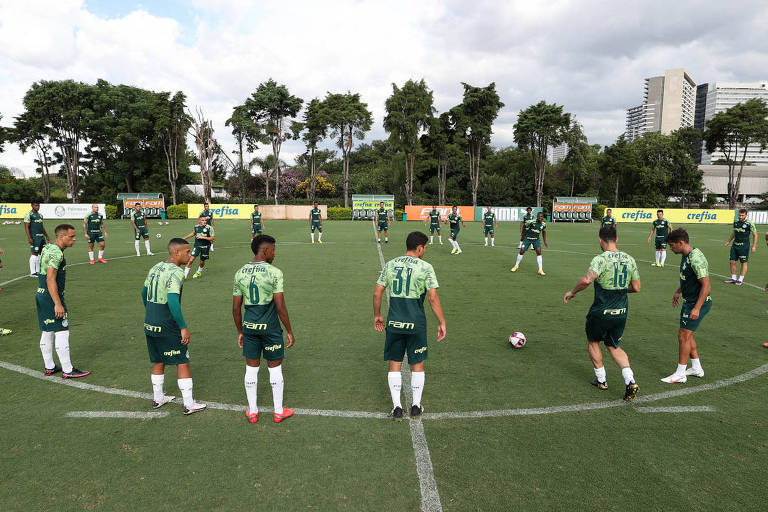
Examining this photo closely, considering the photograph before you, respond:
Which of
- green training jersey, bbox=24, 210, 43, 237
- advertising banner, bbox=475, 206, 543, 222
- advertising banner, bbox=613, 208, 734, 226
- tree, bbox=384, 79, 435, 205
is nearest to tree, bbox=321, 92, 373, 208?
tree, bbox=384, 79, 435, 205

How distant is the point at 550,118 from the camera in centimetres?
5291

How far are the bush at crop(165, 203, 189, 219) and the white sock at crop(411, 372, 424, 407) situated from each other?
1820 inches

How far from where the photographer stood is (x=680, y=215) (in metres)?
46.9

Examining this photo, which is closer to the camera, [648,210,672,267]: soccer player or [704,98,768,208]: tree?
[648,210,672,267]: soccer player

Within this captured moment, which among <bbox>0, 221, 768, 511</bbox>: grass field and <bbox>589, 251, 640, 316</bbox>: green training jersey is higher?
<bbox>589, 251, 640, 316</bbox>: green training jersey

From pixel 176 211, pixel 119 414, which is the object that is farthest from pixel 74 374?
pixel 176 211

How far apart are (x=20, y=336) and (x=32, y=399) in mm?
3433

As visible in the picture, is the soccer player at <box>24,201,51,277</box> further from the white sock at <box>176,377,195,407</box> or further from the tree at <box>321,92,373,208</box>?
the tree at <box>321,92,373,208</box>

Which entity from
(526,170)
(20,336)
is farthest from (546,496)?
(526,170)

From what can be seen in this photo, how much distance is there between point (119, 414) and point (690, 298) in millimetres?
7957

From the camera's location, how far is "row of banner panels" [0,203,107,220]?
139 feet

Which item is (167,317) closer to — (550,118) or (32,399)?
(32,399)

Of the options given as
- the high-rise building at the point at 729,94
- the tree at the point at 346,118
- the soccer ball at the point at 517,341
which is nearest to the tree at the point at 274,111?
the tree at the point at 346,118

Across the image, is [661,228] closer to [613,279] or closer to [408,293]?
[613,279]
